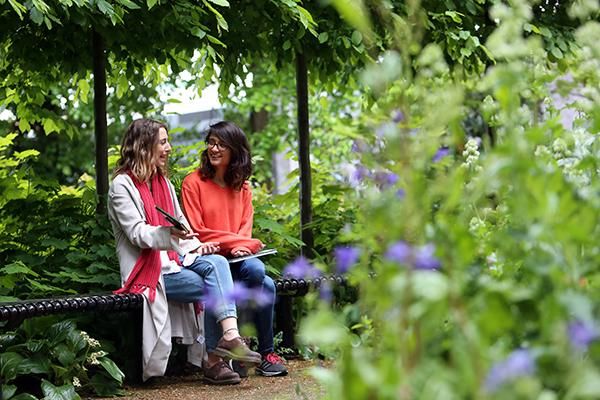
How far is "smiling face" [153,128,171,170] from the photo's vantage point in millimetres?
5621

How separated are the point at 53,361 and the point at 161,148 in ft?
4.27

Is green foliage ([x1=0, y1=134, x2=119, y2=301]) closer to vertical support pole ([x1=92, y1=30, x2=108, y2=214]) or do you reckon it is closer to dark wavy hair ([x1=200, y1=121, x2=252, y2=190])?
vertical support pole ([x1=92, y1=30, x2=108, y2=214])

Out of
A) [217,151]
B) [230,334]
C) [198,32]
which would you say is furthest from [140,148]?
[230,334]

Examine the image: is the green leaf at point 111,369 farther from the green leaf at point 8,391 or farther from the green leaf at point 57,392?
the green leaf at point 8,391

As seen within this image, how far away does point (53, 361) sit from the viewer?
5.07 m

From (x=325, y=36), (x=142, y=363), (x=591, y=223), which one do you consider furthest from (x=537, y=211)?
(x=325, y=36)

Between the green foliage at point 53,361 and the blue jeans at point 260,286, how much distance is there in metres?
0.90

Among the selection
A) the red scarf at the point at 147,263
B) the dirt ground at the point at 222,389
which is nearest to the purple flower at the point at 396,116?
the dirt ground at the point at 222,389

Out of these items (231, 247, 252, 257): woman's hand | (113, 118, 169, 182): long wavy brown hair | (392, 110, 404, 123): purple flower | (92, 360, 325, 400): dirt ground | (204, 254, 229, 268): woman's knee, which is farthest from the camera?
(231, 247, 252, 257): woman's hand

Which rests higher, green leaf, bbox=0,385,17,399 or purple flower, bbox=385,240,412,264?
purple flower, bbox=385,240,412,264

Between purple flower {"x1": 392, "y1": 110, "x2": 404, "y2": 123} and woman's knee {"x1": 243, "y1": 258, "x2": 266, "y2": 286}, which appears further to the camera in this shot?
woman's knee {"x1": 243, "y1": 258, "x2": 266, "y2": 286}

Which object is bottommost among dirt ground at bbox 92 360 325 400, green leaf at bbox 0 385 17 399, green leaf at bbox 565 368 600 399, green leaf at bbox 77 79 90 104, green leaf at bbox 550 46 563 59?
dirt ground at bbox 92 360 325 400

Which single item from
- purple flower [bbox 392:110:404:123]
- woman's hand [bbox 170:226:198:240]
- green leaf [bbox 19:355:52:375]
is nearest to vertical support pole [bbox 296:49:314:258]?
woman's hand [bbox 170:226:198:240]

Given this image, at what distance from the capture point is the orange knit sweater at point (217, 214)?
579cm
